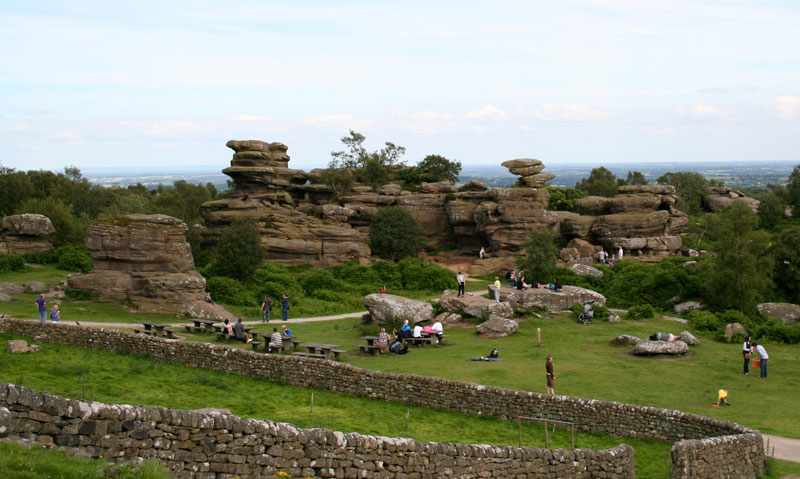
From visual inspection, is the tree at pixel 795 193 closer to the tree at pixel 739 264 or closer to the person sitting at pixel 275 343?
the tree at pixel 739 264

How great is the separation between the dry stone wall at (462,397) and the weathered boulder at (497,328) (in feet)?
35.1

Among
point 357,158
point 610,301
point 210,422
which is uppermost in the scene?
point 357,158

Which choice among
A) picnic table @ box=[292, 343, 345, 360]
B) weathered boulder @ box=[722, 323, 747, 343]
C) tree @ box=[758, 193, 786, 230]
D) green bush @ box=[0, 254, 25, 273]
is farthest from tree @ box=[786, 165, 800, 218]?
green bush @ box=[0, 254, 25, 273]

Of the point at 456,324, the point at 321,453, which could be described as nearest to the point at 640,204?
the point at 456,324

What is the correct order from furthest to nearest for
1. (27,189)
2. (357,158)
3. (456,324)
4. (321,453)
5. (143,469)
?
(357,158) → (27,189) → (456,324) → (321,453) → (143,469)

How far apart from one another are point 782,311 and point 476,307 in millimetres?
15516

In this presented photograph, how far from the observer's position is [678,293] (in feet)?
127

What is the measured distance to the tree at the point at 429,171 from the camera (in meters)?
73.8

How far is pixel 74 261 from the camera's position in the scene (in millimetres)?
45844

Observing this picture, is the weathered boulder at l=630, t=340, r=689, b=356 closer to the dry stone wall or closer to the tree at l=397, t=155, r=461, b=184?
the dry stone wall

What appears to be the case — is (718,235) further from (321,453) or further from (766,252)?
(321,453)

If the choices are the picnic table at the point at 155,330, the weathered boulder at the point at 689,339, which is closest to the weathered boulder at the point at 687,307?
the weathered boulder at the point at 689,339

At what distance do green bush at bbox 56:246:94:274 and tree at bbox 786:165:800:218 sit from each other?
226 feet

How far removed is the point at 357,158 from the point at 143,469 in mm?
79406
